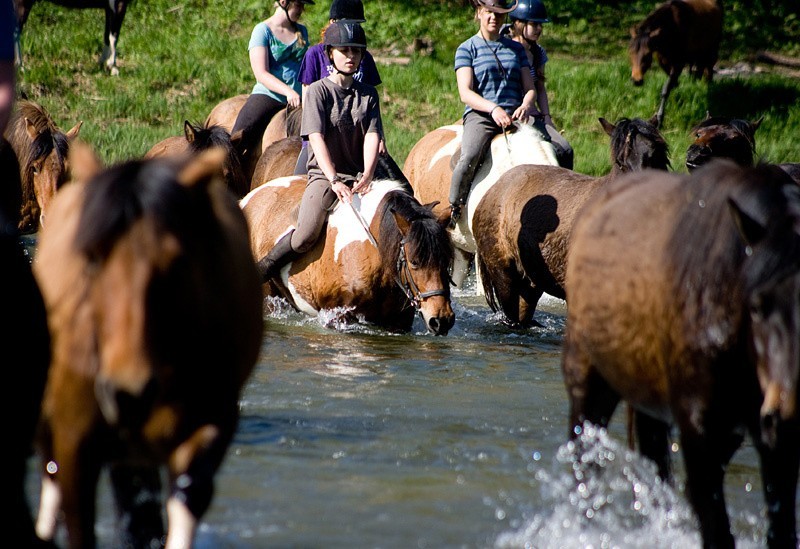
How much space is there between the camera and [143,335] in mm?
3400

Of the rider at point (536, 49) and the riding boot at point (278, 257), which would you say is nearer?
the riding boot at point (278, 257)

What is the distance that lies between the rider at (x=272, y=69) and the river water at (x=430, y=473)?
15.2 feet

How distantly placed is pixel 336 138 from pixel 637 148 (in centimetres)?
237

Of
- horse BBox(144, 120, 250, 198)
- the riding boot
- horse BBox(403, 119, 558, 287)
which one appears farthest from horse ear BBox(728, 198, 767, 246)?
horse BBox(144, 120, 250, 198)

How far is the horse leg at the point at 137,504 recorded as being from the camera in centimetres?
433

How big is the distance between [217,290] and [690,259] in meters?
1.68

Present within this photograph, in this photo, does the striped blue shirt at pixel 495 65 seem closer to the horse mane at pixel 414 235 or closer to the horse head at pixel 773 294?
the horse mane at pixel 414 235

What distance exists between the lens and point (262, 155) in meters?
11.8

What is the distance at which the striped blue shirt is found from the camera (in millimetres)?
10742

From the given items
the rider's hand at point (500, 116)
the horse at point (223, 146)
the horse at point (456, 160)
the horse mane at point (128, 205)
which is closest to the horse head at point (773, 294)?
the horse mane at point (128, 205)

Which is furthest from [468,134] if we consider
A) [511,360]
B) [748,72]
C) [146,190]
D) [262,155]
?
[748,72]

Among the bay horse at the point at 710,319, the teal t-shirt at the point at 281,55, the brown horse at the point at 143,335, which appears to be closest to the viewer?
the brown horse at the point at 143,335

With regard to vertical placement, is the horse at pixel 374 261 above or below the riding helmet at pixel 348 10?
below

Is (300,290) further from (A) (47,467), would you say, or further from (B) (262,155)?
(A) (47,467)
